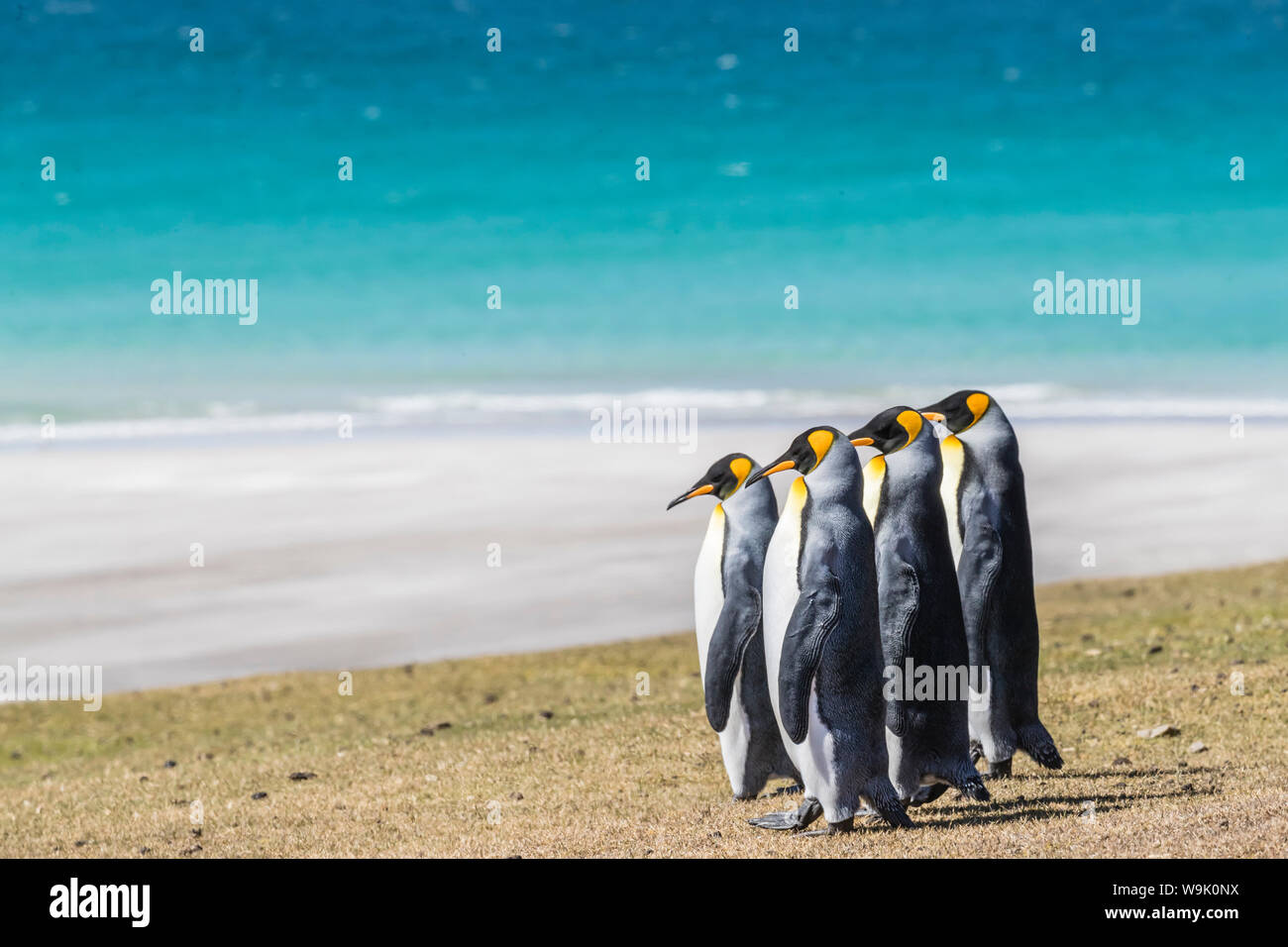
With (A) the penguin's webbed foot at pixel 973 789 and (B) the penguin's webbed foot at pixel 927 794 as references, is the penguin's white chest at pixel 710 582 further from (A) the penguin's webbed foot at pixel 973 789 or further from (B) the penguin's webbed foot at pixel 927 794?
(A) the penguin's webbed foot at pixel 973 789

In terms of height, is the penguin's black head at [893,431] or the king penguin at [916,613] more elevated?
the penguin's black head at [893,431]

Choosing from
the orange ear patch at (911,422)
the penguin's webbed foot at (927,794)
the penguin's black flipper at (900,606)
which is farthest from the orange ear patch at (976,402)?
the penguin's webbed foot at (927,794)

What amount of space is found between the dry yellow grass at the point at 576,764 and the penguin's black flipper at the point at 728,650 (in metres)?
0.72

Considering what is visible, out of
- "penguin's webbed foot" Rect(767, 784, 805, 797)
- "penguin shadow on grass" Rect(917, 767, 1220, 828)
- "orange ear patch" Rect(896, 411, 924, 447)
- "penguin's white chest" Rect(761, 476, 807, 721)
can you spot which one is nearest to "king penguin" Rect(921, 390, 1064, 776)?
"penguin shadow on grass" Rect(917, 767, 1220, 828)

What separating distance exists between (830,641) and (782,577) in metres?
0.51

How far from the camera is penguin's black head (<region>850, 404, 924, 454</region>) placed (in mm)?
8680

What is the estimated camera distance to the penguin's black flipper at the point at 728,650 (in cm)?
920

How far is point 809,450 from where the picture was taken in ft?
27.5

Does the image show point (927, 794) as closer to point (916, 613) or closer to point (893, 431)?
point (916, 613)

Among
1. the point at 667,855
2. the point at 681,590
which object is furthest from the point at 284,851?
the point at 681,590

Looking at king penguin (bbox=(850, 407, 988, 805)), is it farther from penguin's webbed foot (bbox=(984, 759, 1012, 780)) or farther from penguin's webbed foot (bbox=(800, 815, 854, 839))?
penguin's webbed foot (bbox=(984, 759, 1012, 780))

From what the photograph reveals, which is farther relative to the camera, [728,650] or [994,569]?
[994,569]

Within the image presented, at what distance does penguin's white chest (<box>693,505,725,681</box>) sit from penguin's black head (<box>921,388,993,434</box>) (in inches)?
66.2

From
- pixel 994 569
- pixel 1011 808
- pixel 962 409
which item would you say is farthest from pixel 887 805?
pixel 962 409
